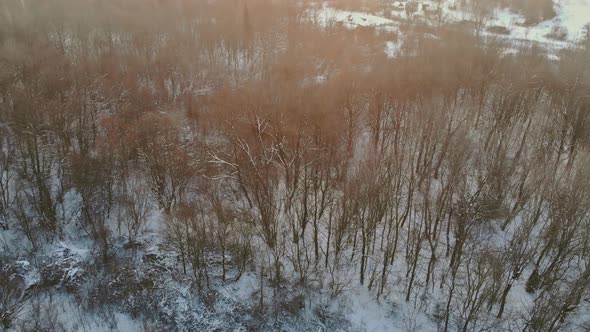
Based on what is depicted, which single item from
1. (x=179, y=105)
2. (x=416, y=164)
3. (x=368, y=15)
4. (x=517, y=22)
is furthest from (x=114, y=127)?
(x=517, y=22)

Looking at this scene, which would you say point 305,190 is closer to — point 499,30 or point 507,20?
point 499,30

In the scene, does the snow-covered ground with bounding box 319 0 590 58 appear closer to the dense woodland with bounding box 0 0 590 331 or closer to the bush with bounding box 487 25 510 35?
the bush with bounding box 487 25 510 35

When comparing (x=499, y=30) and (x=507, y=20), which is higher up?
(x=507, y=20)

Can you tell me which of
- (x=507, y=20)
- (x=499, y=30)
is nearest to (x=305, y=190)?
(x=499, y=30)

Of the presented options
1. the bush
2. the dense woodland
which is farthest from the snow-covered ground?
the dense woodland

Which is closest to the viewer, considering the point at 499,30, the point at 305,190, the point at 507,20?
the point at 305,190

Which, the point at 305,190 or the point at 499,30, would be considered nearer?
the point at 305,190

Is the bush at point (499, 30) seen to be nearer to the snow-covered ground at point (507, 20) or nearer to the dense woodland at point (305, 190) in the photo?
the snow-covered ground at point (507, 20)

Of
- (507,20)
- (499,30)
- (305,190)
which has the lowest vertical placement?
(305,190)

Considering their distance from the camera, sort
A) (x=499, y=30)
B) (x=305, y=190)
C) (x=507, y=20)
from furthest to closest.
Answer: (x=507, y=20) → (x=499, y=30) → (x=305, y=190)

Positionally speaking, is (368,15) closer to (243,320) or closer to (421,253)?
(421,253)
